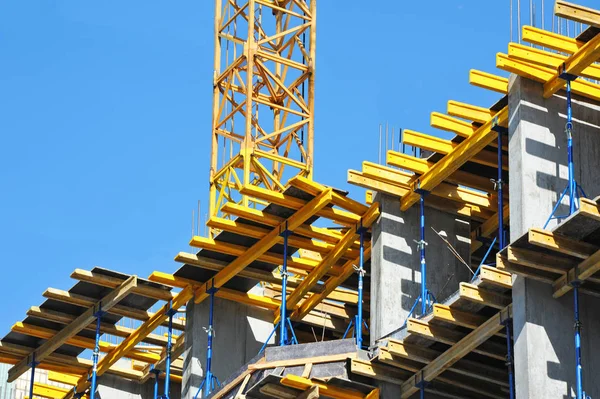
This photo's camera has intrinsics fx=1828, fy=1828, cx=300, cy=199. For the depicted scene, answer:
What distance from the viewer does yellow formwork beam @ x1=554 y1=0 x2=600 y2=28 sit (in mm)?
33875

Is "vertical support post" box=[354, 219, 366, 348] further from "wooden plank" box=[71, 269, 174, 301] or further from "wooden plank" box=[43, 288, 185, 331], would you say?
"wooden plank" box=[43, 288, 185, 331]

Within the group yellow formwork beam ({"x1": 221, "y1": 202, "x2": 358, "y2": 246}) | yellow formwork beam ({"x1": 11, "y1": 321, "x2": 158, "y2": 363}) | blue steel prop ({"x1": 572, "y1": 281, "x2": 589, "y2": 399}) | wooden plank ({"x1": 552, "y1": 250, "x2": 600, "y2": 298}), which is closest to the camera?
blue steel prop ({"x1": 572, "y1": 281, "x2": 589, "y2": 399})

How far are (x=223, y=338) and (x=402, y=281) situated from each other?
606cm

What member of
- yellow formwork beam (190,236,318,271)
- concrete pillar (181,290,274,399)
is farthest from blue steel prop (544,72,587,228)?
concrete pillar (181,290,274,399)

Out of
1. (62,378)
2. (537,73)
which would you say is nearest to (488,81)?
(537,73)

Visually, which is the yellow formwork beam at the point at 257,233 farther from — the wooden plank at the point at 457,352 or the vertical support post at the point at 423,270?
the wooden plank at the point at 457,352

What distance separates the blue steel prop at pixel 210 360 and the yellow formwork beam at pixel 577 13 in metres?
13.5

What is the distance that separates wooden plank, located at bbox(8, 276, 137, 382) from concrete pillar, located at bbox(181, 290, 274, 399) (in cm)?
180

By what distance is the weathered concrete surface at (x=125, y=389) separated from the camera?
49938mm

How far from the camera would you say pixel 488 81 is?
3741 centimetres

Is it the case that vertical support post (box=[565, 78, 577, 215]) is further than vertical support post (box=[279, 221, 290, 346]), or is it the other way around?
vertical support post (box=[279, 221, 290, 346])

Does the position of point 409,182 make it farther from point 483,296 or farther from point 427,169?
point 483,296

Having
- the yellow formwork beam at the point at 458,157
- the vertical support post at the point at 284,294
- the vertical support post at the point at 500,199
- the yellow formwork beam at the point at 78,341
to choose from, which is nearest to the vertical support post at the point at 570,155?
the vertical support post at the point at 500,199

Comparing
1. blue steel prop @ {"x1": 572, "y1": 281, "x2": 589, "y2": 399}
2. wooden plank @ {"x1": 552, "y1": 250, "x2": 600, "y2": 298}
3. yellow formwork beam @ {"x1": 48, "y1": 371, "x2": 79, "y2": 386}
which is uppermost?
yellow formwork beam @ {"x1": 48, "y1": 371, "x2": 79, "y2": 386}
